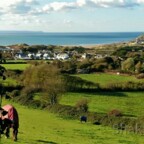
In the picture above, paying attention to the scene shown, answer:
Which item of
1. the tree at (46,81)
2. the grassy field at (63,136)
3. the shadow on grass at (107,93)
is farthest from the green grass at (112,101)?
the grassy field at (63,136)

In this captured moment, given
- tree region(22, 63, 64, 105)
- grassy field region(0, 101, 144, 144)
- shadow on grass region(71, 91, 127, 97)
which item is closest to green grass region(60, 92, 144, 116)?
shadow on grass region(71, 91, 127, 97)

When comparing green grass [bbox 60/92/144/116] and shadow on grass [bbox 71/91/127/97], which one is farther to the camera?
shadow on grass [bbox 71/91/127/97]

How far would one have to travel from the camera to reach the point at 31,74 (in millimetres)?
68562

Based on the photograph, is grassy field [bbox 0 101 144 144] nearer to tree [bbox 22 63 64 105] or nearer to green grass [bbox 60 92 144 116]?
tree [bbox 22 63 64 105]

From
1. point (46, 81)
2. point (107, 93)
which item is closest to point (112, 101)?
point (107, 93)

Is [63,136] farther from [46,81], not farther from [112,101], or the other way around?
[112,101]

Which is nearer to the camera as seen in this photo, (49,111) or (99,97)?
(49,111)

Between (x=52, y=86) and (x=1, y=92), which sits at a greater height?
(x=1, y=92)

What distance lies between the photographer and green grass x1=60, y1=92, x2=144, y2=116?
5597 cm

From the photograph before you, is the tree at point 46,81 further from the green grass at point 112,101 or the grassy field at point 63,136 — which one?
the grassy field at point 63,136

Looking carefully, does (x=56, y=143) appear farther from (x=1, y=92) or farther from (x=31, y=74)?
(x=31, y=74)

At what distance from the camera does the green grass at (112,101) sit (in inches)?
2204

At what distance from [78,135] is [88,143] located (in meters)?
5.09

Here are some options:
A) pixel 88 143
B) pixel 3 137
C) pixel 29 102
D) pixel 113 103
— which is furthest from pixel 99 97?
pixel 3 137
